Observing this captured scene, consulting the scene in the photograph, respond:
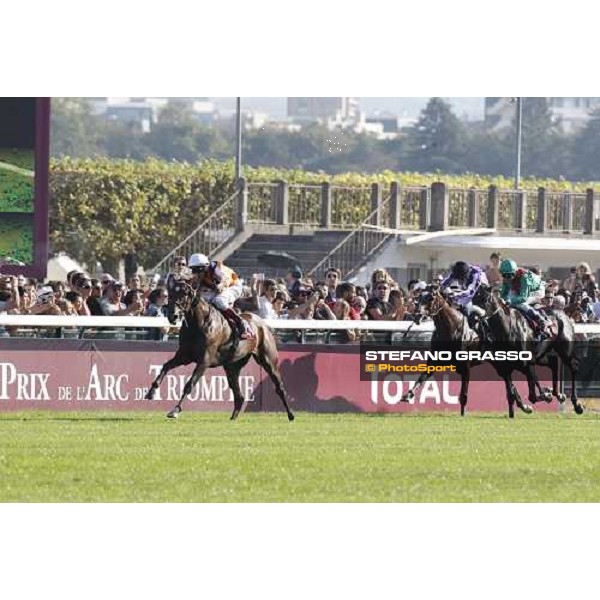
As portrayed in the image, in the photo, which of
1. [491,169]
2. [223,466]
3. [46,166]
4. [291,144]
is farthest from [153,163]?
[291,144]

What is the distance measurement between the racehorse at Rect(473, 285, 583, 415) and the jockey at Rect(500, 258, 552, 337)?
0.36ft

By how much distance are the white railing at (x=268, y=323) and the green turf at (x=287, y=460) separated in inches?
46.4

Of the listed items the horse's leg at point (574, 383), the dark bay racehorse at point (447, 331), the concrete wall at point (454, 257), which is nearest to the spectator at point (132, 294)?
the dark bay racehorse at point (447, 331)

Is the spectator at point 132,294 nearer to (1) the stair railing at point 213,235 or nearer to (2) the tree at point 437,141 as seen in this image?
(1) the stair railing at point 213,235

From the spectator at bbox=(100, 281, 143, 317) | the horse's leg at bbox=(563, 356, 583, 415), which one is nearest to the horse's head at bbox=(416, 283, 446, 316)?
the horse's leg at bbox=(563, 356, 583, 415)

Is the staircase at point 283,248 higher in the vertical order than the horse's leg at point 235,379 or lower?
higher

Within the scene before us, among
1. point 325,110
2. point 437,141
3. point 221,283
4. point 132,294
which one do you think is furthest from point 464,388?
point 325,110

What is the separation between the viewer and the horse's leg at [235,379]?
23891 mm

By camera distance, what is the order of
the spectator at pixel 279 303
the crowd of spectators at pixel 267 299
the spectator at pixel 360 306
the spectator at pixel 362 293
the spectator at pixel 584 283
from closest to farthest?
the crowd of spectators at pixel 267 299 → the spectator at pixel 279 303 → the spectator at pixel 360 306 → the spectator at pixel 362 293 → the spectator at pixel 584 283

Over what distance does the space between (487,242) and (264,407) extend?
67.2ft

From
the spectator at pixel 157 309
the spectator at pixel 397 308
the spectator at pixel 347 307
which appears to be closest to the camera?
the spectator at pixel 157 309

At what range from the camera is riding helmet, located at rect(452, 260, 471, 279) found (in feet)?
83.4

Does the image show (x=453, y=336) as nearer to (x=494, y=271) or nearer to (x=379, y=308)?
(x=379, y=308)

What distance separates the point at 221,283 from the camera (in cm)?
2352
